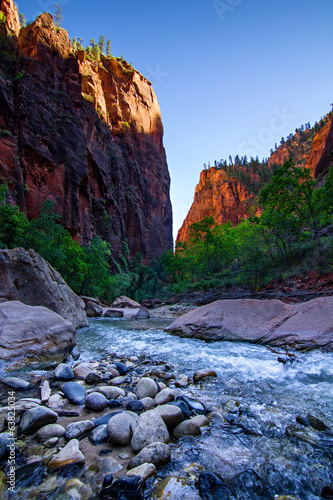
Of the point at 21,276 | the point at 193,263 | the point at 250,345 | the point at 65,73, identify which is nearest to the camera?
the point at 250,345

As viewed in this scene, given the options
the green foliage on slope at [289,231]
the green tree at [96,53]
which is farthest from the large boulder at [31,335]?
the green tree at [96,53]

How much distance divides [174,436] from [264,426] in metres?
0.94

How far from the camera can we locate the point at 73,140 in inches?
1252

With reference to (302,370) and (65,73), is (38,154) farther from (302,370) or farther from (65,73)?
(302,370)

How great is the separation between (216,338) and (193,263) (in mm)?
23199

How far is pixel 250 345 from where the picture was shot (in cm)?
588

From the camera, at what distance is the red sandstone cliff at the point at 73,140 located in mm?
26797

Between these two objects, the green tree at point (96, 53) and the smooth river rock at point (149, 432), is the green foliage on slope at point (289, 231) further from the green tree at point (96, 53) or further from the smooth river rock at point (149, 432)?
the green tree at point (96, 53)

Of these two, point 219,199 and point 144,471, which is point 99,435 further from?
point 219,199

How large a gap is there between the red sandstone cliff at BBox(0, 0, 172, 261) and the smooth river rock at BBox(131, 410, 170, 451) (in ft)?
83.0

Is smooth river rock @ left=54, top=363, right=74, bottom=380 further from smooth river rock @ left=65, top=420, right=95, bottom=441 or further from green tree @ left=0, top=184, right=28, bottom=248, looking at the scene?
green tree @ left=0, top=184, right=28, bottom=248

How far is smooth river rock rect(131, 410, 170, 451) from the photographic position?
79.2 inches

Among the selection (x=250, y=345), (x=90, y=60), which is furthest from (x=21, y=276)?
(x=90, y=60)

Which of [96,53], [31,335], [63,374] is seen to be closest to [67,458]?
[63,374]
